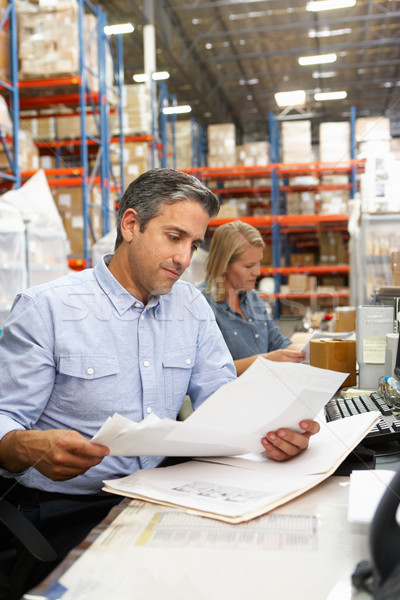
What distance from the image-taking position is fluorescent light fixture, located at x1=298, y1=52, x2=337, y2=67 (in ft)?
16.9

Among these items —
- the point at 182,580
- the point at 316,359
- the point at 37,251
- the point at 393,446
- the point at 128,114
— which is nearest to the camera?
the point at 182,580

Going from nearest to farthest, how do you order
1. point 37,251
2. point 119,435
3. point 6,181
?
point 119,435
point 37,251
point 6,181

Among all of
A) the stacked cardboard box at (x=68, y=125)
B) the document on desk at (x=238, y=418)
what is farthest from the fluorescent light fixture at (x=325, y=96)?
the document on desk at (x=238, y=418)

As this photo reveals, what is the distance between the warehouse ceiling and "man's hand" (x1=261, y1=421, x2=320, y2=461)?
255cm

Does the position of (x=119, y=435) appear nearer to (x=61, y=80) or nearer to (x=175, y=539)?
(x=175, y=539)

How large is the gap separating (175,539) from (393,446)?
49cm

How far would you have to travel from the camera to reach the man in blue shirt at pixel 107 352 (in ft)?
2.88

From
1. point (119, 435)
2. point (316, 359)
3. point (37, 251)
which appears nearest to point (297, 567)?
point (119, 435)

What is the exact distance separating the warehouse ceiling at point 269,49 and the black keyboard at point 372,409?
2.26 metres

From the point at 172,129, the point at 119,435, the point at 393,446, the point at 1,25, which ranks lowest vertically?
the point at 393,446

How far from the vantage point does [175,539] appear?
53 centimetres

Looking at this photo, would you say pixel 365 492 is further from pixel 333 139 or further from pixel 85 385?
pixel 333 139

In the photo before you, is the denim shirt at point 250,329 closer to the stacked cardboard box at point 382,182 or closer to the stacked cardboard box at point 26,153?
the stacked cardboard box at point 382,182

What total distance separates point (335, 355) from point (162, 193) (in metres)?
0.73
